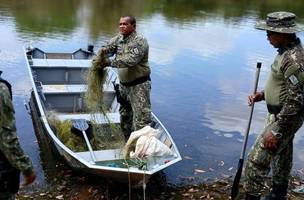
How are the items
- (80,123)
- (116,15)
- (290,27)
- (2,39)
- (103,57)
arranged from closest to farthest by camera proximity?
(290,27) < (103,57) < (80,123) < (2,39) < (116,15)

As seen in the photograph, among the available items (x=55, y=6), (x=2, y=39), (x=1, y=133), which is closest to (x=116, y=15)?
(x=55, y=6)

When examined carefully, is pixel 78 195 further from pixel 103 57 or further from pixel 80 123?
pixel 103 57

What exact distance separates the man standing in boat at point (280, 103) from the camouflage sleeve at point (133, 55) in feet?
7.50

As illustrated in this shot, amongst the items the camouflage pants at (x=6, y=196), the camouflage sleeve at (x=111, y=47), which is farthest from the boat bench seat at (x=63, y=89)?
the camouflage pants at (x=6, y=196)

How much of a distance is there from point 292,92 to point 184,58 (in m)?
11.8

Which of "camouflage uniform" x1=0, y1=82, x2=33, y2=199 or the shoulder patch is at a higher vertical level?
the shoulder patch

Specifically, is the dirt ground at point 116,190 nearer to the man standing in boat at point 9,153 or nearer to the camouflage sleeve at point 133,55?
the camouflage sleeve at point 133,55

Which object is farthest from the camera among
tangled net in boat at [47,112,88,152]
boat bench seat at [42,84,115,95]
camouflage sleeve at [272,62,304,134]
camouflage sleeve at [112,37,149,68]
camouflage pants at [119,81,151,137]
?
boat bench seat at [42,84,115,95]

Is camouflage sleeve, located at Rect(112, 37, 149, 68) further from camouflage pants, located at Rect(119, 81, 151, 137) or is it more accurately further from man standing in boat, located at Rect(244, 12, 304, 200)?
man standing in boat, located at Rect(244, 12, 304, 200)

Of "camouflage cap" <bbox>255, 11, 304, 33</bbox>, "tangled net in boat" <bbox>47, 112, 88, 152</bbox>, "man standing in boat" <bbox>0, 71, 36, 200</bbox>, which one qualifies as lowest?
"tangled net in boat" <bbox>47, 112, 88, 152</bbox>

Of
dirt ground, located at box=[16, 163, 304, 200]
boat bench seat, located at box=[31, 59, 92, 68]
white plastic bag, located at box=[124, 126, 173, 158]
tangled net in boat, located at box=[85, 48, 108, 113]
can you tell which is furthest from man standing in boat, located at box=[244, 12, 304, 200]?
boat bench seat, located at box=[31, 59, 92, 68]

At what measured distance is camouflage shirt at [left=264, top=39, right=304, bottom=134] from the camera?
482 cm

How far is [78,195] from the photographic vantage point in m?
6.76

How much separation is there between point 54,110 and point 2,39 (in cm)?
939
